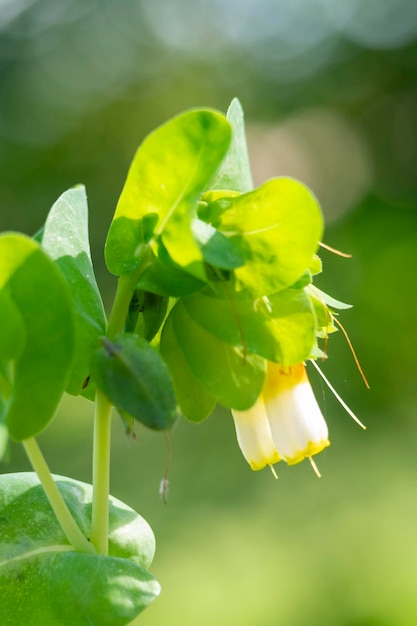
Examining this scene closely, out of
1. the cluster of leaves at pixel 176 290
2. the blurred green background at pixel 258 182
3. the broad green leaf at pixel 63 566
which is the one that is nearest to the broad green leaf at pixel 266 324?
the cluster of leaves at pixel 176 290

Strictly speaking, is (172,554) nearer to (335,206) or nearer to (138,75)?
(335,206)

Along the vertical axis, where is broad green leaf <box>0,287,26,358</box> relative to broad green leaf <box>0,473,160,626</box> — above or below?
above

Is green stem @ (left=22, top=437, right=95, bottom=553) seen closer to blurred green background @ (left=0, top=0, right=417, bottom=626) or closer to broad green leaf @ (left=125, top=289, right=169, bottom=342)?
broad green leaf @ (left=125, top=289, right=169, bottom=342)

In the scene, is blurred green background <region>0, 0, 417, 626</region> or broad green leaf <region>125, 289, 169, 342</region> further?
blurred green background <region>0, 0, 417, 626</region>

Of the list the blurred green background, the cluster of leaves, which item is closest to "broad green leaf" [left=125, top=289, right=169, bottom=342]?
the cluster of leaves

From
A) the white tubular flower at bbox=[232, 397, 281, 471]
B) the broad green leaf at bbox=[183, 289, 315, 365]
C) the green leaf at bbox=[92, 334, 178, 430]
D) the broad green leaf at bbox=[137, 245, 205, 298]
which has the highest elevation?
the broad green leaf at bbox=[137, 245, 205, 298]

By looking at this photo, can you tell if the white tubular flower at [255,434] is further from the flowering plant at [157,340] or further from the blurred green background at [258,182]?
the blurred green background at [258,182]

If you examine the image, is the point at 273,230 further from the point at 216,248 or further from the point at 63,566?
the point at 63,566
